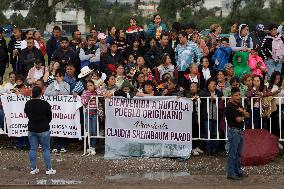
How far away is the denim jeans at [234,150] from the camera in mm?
9773

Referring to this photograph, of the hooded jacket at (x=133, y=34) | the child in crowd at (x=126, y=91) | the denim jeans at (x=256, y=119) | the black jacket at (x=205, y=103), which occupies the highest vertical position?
the hooded jacket at (x=133, y=34)

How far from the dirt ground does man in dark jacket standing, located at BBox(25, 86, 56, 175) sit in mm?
365

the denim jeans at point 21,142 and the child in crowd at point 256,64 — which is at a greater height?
the child in crowd at point 256,64

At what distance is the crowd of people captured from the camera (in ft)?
37.7

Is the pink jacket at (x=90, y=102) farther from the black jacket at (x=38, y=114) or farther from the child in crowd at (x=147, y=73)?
the black jacket at (x=38, y=114)

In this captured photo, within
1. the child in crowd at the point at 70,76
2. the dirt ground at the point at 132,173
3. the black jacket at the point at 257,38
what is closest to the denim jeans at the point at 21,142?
the dirt ground at the point at 132,173

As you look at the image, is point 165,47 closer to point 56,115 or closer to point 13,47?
point 56,115

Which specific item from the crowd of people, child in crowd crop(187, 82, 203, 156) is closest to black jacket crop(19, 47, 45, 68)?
the crowd of people

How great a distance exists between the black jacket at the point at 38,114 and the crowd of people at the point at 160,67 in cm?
167

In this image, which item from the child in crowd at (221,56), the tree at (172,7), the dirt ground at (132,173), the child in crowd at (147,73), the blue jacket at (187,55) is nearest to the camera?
the dirt ground at (132,173)

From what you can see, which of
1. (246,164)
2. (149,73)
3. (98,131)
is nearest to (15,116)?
(98,131)

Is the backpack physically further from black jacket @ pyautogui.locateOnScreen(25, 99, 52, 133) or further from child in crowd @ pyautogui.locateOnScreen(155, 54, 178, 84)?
black jacket @ pyautogui.locateOnScreen(25, 99, 52, 133)

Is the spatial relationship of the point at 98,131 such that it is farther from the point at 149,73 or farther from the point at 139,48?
the point at 139,48

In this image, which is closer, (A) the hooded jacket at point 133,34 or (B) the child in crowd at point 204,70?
(B) the child in crowd at point 204,70
